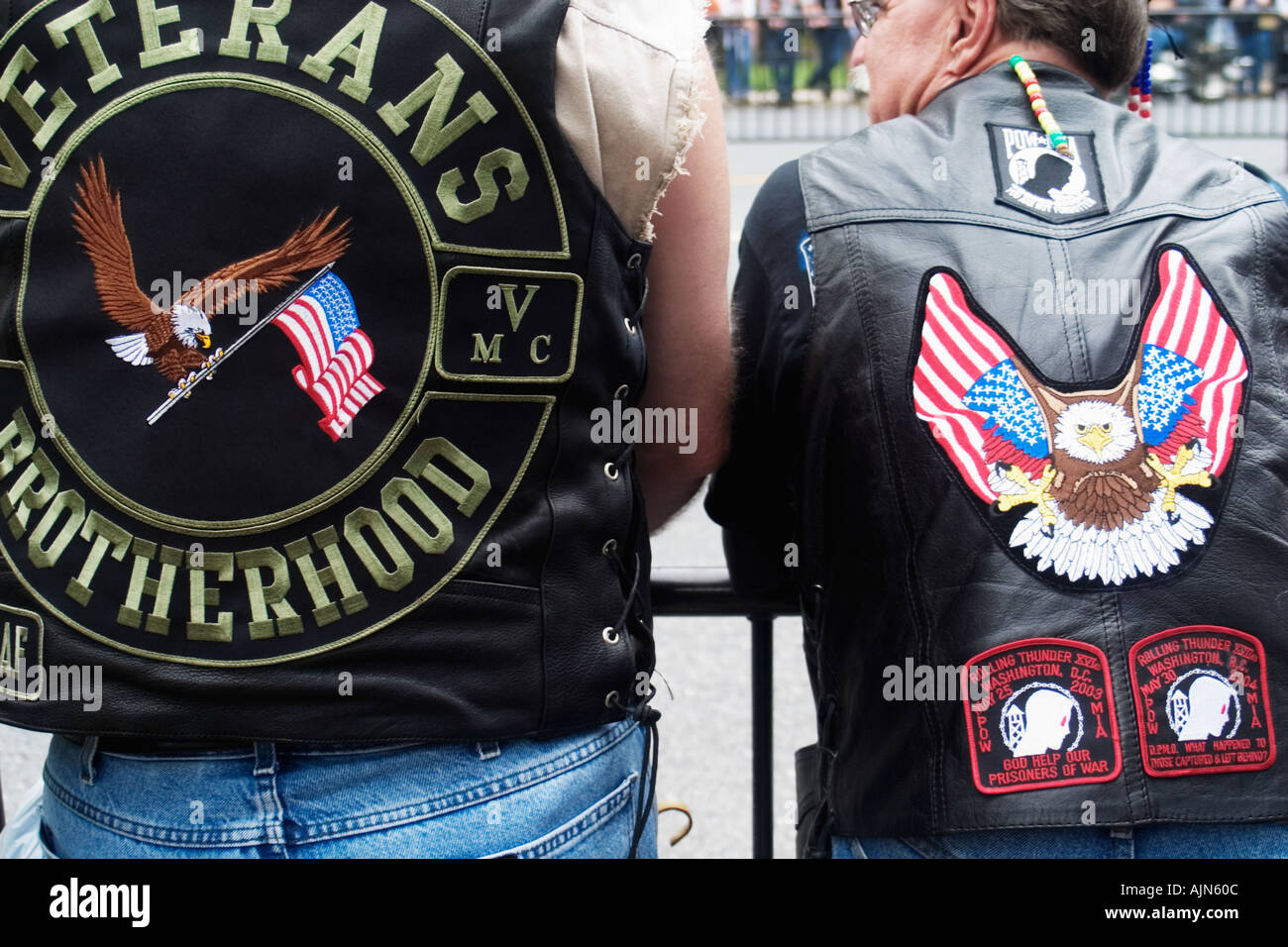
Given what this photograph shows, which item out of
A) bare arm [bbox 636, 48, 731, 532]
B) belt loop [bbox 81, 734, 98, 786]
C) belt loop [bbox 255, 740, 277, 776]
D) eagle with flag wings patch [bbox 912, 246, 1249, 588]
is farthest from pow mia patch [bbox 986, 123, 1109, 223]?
belt loop [bbox 81, 734, 98, 786]

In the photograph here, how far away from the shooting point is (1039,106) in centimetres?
191

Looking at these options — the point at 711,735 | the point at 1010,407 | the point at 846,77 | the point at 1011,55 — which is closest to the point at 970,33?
the point at 1011,55

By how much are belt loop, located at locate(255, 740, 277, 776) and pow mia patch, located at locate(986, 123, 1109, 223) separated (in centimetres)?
114

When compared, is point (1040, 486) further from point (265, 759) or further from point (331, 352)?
point (265, 759)

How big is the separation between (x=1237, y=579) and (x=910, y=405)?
46 centimetres

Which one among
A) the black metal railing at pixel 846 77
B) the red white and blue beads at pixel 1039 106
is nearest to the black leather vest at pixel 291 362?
the red white and blue beads at pixel 1039 106

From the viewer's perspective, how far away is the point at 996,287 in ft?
5.80

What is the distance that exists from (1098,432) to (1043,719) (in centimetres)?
36

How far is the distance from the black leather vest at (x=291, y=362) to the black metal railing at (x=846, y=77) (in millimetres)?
13874

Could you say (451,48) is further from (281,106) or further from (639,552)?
(639,552)

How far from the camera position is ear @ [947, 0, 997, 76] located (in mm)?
2029

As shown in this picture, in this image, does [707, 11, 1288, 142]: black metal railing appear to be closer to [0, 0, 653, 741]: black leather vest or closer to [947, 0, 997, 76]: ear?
[947, 0, 997, 76]: ear

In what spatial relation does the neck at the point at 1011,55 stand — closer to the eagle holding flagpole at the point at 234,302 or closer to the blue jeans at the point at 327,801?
the eagle holding flagpole at the point at 234,302
